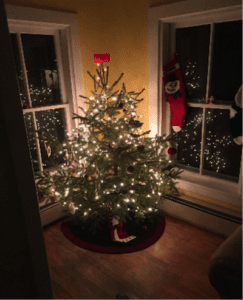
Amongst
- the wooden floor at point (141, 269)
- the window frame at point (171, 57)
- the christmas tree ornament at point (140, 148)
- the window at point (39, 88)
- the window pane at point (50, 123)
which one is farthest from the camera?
the window pane at point (50, 123)

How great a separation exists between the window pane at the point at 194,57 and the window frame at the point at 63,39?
100cm

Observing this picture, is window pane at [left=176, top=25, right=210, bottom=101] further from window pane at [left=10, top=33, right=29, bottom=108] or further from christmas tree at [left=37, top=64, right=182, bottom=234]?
window pane at [left=10, top=33, right=29, bottom=108]

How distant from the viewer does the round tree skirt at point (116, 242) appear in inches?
84.6

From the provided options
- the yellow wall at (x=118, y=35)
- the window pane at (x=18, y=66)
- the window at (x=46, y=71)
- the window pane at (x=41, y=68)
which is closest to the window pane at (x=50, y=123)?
the window at (x=46, y=71)

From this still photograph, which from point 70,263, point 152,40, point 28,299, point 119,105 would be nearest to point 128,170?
point 119,105

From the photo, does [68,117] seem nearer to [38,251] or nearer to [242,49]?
[242,49]

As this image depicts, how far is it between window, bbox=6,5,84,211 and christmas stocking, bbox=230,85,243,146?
1.48m

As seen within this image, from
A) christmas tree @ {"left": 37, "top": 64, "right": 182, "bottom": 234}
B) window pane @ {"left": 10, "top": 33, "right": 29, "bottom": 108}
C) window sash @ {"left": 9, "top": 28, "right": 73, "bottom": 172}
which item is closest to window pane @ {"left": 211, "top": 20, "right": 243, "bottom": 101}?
christmas tree @ {"left": 37, "top": 64, "right": 182, "bottom": 234}

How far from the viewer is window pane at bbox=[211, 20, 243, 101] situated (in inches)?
75.1

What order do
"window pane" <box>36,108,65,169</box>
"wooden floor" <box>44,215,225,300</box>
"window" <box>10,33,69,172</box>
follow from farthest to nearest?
1. "window pane" <box>36,108,65,169</box>
2. "window" <box>10,33,69,172</box>
3. "wooden floor" <box>44,215,225,300</box>

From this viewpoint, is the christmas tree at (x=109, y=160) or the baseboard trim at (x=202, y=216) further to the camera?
the baseboard trim at (x=202, y=216)

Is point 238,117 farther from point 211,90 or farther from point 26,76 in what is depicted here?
point 26,76

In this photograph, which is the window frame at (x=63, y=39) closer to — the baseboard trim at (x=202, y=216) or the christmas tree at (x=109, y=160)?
the christmas tree at (x=109, y=160)

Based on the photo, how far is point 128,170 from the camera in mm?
1929
